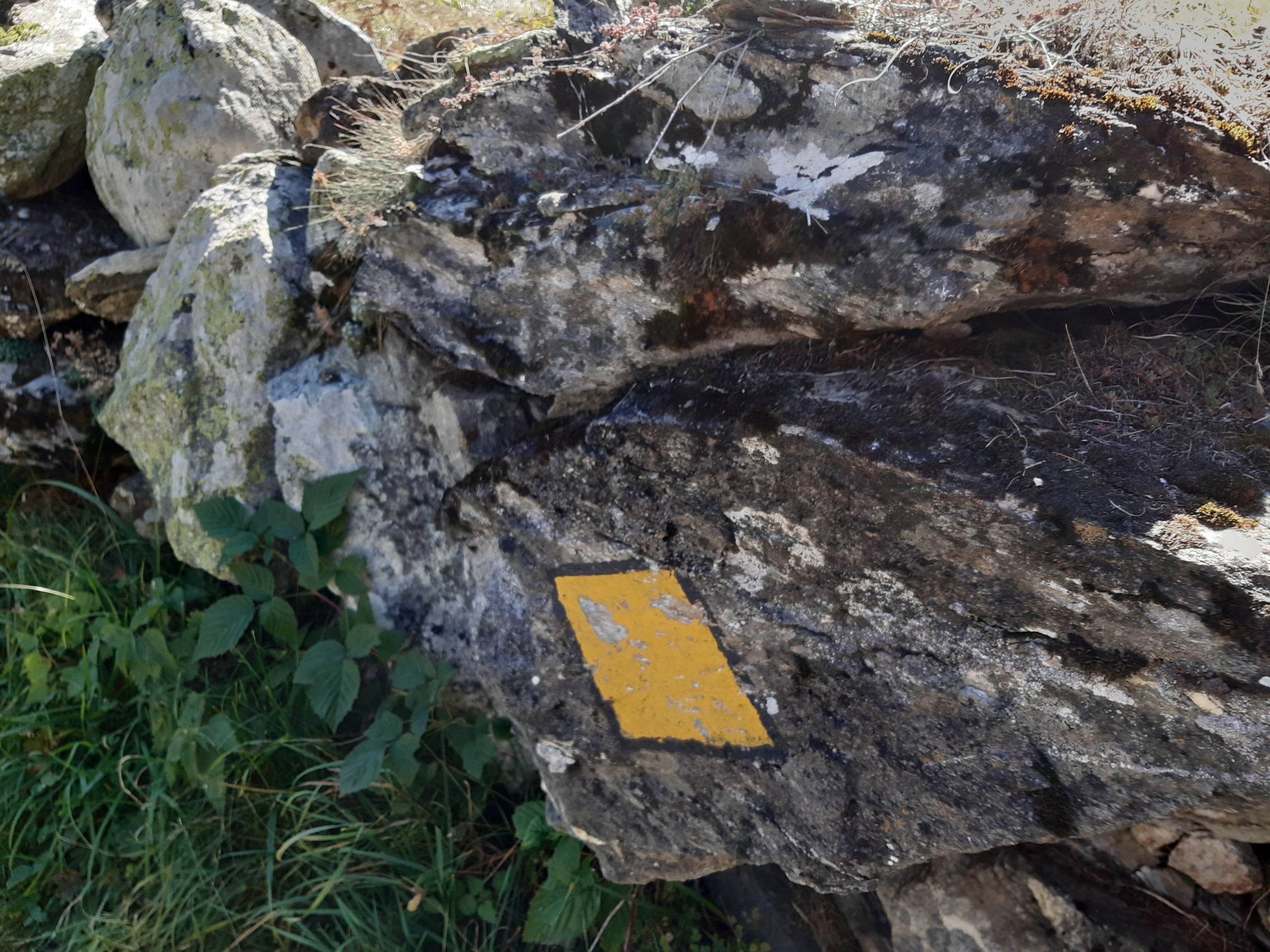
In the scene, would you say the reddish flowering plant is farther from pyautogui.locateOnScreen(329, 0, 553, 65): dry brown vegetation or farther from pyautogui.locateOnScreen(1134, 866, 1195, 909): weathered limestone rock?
pyautogui.locateOnScreen(1134, 866, 1195, 909): weathered limestone rock

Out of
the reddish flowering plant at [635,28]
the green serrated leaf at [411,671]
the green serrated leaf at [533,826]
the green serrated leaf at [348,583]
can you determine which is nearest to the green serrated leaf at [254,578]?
the green serrated leaf at [348,583]

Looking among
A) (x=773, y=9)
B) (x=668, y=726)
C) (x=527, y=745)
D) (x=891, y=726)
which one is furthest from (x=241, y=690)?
(x=773, y=9)

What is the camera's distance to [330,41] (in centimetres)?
367

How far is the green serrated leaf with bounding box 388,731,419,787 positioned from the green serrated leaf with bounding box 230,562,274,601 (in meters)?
0.73

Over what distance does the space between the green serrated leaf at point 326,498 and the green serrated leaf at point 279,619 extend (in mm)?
322

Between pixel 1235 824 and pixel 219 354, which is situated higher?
pixel 219 354

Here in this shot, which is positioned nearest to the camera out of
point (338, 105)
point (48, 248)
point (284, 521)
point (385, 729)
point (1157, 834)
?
point (1157, 834)

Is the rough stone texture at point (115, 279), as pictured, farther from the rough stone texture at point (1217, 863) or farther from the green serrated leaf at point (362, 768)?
the rough stone texture at point (1217, 863)

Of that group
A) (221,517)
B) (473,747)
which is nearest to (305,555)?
(221,517)

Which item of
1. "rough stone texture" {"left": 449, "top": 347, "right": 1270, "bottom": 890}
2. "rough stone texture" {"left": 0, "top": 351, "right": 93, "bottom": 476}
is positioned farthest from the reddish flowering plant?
"rough stone texture" {"left": 0, "top": 351, "right": 93, "bottom": 476}

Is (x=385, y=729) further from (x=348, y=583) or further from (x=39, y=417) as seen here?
(x=39, y=417)

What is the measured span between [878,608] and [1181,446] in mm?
699

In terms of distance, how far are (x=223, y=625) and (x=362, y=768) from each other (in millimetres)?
760

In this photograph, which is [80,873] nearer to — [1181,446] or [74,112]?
[74,112]
